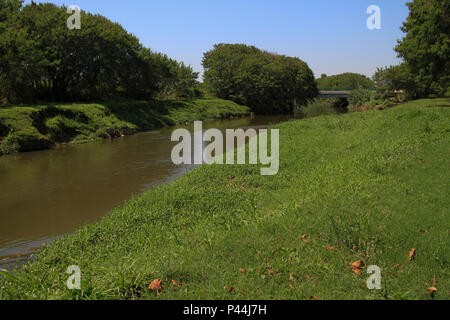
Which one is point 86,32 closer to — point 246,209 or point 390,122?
point 390,122

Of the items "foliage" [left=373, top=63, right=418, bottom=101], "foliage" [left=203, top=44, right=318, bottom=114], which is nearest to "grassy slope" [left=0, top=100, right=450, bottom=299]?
"foliage" [left=373, top=63, right=418, bottom=101]

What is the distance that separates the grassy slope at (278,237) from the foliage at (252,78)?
4310 cm

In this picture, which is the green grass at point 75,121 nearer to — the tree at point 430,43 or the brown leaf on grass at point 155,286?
the brown leaf on grass at point 155,286

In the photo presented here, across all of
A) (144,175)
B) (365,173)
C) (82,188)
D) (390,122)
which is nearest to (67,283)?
(365,173)

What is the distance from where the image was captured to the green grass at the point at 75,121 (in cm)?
1911

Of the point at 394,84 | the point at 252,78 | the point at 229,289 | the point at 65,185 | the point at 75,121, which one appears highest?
the point at 252,78

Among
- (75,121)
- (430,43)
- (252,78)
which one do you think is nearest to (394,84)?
(430,43)

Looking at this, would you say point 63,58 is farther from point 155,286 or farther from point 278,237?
point 155,286

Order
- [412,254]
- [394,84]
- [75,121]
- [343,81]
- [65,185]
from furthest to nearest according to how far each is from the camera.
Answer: [343,81] → [394,84] → [75,121] → [65,185] → [412,254]

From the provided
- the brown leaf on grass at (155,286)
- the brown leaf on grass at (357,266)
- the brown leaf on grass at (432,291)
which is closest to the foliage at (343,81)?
the brown leaf on grass at (357,266)

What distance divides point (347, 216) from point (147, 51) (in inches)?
1436

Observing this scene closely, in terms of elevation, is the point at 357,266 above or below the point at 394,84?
below

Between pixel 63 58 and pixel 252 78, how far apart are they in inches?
1129

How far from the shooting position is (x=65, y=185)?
40.2ft
